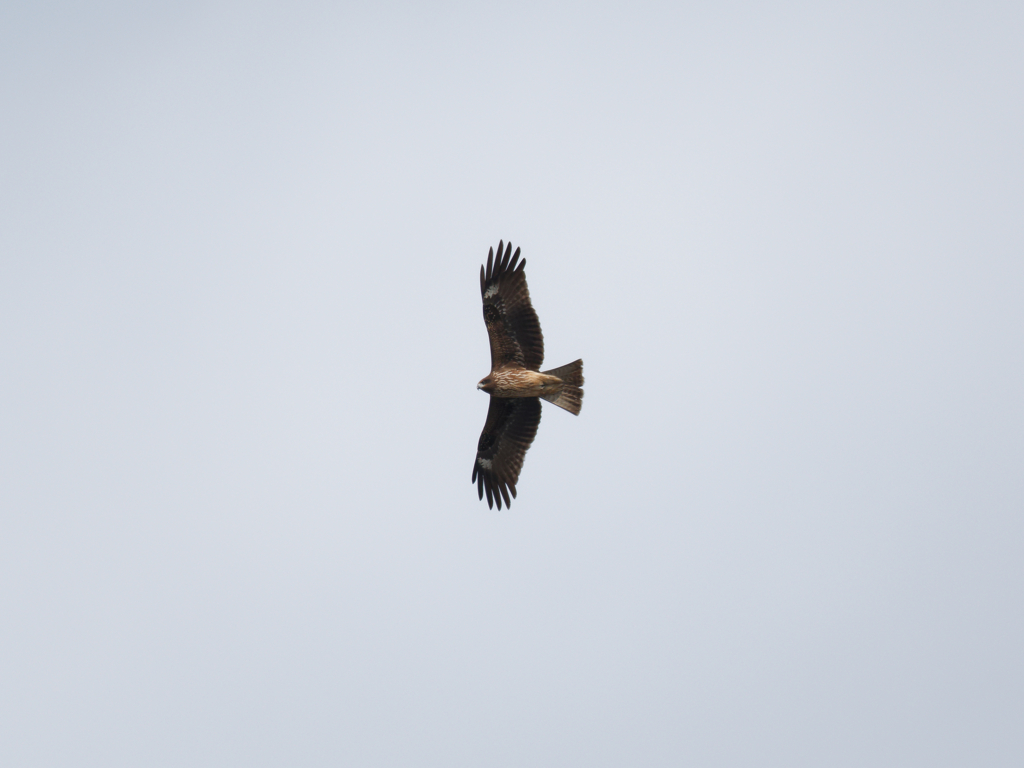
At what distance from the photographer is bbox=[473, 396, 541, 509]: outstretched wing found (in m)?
22.0

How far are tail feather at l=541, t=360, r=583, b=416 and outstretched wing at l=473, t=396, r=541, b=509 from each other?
65 centimetres

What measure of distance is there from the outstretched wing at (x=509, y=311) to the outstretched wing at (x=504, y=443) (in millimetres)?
1173

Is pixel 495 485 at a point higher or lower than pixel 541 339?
lower

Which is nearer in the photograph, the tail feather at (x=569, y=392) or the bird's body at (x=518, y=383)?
the bird's body at (x=518, y=383)

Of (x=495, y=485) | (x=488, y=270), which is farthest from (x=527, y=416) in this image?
(x=488, y=270)

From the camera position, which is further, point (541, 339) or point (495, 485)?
point (495, 485)

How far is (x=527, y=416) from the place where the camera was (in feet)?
72.5

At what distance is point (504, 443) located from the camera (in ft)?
73.6

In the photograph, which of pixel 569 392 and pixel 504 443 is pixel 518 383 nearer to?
pixel 569 392

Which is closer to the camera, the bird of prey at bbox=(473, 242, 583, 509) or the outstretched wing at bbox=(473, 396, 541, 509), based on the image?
the bird of prey at bbox=(473, 242, 583, 509)

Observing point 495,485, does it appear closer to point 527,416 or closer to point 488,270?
point 527,416

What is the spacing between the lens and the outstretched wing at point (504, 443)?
2200 centimetres

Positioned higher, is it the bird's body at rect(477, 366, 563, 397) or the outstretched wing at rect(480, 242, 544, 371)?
the outstretched wing at rect(480, 242, 544, 371)

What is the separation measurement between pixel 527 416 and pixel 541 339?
1.92 meters
